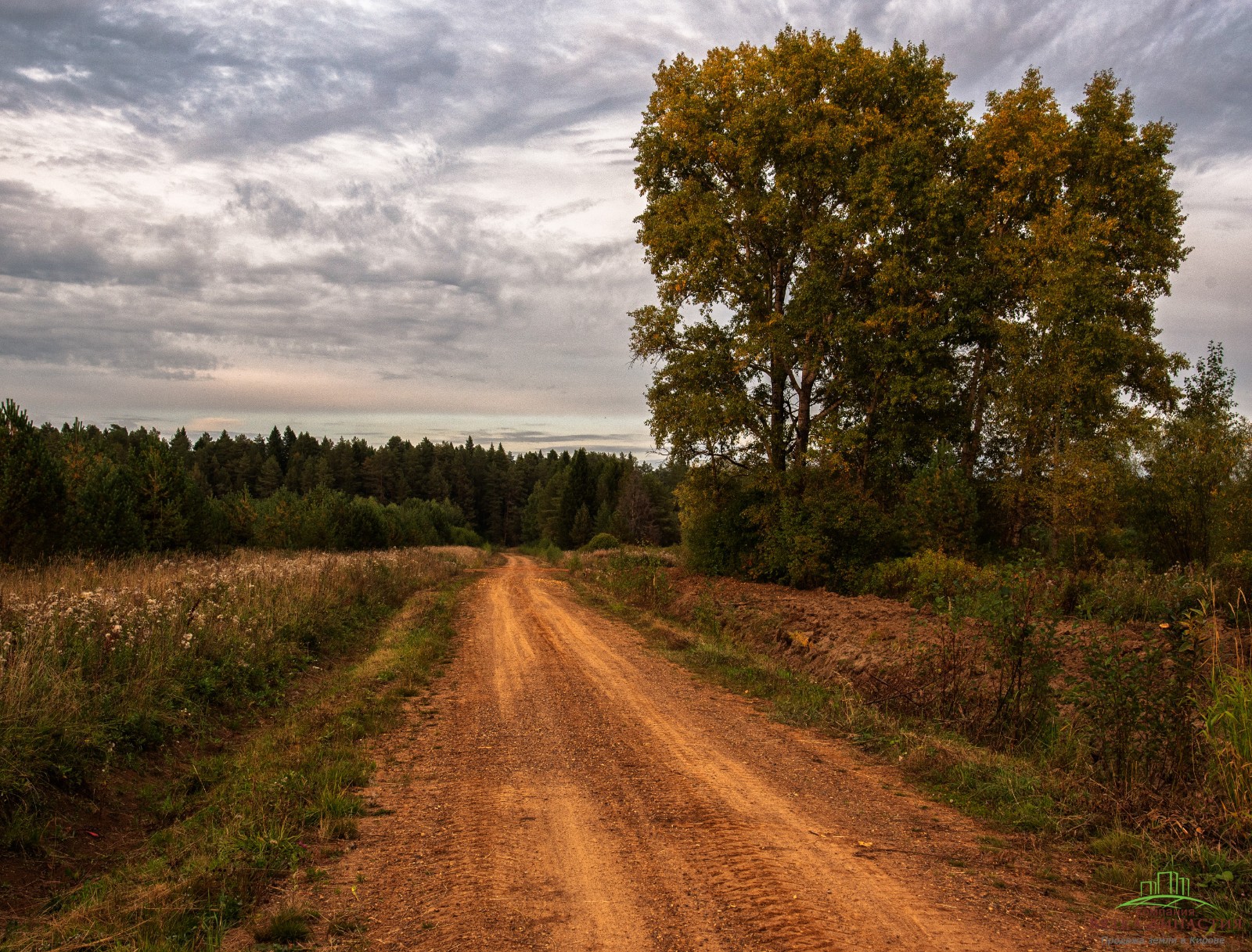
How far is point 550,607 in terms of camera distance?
2214cm

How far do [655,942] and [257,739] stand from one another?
21.1 ft

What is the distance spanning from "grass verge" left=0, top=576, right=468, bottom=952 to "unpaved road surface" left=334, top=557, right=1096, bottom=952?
0.42 metres

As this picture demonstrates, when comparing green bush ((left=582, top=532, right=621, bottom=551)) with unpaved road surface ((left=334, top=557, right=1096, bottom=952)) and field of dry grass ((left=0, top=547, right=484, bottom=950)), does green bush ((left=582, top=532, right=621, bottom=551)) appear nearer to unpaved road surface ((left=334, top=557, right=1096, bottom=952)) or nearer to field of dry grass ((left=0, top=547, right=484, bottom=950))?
field of dry grass ((left=0, top=547, right=484, bottom=950))

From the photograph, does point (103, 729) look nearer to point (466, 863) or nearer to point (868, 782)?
point (466, 863)

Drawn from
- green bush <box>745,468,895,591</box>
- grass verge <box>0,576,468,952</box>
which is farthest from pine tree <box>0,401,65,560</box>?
green bush <box>745,468,895,591</box>

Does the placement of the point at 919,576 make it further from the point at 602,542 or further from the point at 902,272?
the point at 602,542

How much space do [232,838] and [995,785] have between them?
254 inches

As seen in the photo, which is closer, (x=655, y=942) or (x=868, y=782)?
(x=655, y=942)

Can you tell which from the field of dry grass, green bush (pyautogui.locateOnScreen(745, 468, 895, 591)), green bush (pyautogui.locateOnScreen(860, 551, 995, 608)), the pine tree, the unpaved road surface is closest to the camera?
the unpaved road surface

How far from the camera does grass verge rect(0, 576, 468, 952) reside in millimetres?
4098

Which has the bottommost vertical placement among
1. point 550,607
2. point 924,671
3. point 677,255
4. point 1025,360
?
point 550,607

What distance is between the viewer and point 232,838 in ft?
17.2

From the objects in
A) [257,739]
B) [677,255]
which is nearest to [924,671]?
[257,739]

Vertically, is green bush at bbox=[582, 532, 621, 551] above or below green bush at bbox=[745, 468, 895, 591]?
below
